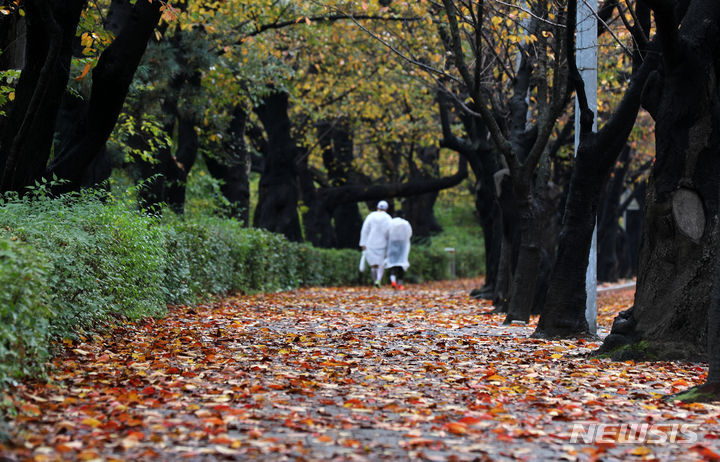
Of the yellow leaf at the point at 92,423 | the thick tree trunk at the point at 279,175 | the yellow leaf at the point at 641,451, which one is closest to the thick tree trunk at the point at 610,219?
the thick tree trunk at the point at 279,175

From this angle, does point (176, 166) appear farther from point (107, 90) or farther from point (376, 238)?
point (107, 90)

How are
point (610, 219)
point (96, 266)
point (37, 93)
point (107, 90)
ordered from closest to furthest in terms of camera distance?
point (96, 266)
point (37, 93)
point (107, 90)
point (610, 219)

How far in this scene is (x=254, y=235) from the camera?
2009 centimetres

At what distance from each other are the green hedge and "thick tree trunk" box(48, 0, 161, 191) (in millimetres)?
575

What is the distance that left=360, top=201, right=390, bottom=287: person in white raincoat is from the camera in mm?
25812

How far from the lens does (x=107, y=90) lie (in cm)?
1113

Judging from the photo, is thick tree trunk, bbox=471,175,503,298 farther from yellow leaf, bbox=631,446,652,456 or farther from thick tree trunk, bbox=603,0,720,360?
yellow leaf, bbox=631,446,652,456

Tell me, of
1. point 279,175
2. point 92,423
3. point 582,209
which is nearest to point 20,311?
point 92,423

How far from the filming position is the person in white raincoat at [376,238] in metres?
25.8

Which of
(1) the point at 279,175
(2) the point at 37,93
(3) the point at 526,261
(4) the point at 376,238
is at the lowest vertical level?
(3) the point at 526,261

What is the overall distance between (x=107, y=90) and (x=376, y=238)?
50.2ft

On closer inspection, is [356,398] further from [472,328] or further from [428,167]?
[428,167]

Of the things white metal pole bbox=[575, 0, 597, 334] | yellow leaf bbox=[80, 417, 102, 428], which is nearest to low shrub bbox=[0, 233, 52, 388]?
yellow leaf bbox=[80, 417, 102, 428]

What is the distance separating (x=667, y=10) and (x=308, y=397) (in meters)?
4.91
